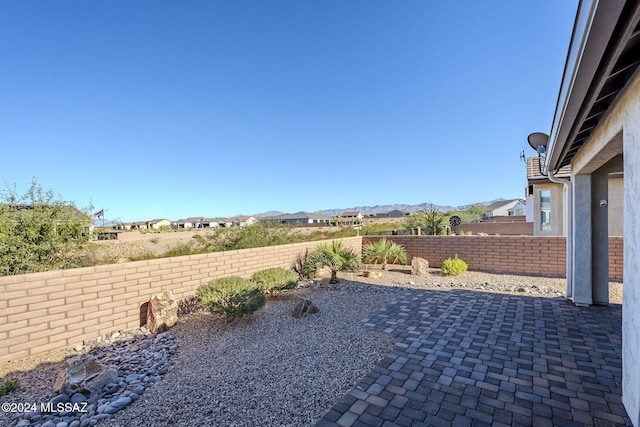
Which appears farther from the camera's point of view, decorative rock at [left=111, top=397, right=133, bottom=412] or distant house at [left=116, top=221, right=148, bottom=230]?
distant house at [left=116, top=221, right=148, bottom=230]

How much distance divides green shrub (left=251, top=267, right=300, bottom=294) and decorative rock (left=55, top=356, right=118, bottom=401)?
10.5ft

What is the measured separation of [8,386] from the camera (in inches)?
126

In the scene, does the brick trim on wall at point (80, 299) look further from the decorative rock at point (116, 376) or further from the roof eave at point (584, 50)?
the roof eave at point (584, 50)

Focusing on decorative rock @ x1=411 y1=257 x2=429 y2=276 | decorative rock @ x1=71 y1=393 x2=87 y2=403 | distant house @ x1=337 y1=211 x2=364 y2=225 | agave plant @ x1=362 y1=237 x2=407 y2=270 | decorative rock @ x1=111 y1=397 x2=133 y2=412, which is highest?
distant house @ x1=337 y1=211 x2=364 y2=225

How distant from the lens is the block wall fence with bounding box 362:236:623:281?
26.7ft

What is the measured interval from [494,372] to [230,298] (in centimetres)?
411

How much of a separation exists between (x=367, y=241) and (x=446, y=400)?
869 centimetres

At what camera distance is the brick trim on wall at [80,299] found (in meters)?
3.93

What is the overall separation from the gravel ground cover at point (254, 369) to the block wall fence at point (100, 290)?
0.35m

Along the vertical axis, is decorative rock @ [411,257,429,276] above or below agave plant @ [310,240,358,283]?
below

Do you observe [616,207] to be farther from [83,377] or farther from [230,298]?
[83,377]

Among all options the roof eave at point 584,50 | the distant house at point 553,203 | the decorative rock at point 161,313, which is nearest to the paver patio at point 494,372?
the roof eave at point 584,50

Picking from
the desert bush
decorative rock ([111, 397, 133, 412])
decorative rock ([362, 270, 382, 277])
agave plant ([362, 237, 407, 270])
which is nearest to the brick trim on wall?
decorative rock ([111, 397, 133, 412])

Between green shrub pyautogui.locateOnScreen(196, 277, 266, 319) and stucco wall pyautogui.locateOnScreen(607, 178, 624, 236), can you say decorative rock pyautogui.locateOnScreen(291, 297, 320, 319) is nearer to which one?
green shrub pyautogui.locateOnScreen(196, 277, 266, 319)
